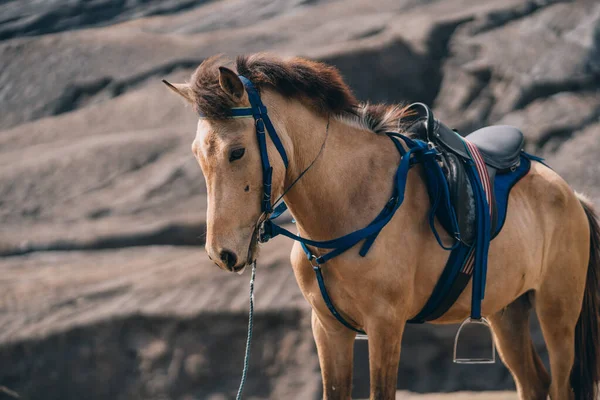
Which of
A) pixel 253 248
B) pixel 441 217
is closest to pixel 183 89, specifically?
pixel 253 248

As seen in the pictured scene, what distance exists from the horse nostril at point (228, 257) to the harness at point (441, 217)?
22cm

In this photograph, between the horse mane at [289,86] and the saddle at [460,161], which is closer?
the horse mane at [289,86]

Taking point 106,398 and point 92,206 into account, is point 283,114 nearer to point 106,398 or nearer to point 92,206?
point 106,398

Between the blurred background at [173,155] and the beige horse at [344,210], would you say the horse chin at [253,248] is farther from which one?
the blurred background at [173,155]

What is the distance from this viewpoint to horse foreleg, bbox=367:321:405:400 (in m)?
3.47

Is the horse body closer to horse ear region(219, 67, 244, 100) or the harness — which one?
the harness

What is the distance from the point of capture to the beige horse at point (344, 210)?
3.12 m

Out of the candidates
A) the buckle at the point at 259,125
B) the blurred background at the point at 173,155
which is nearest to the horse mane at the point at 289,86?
the buckle at the point at 259,125

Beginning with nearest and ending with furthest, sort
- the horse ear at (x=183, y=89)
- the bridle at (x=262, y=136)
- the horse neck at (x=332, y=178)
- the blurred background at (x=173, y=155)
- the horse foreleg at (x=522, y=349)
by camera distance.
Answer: the bridle at (x=262, y=136) → the horse ear at (x=183, y=89) → the horse neck at (x=332, y=178) → the horse foreleg at (x=522, y=349) → the blurred background at (x=173, y=155)

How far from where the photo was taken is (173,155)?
994 centimetres

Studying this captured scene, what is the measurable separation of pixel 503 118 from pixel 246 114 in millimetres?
7089

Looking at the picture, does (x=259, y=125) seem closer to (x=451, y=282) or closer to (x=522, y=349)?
(x=451, y=282)

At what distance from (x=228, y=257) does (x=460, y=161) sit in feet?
4.52

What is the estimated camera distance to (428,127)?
3895mm
